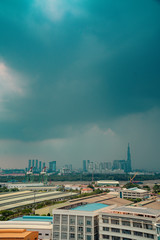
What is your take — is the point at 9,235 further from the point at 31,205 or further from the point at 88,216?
the point at 31,205

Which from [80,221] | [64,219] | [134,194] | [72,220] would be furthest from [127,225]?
[134,194]

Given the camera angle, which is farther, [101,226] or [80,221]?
[80,221]

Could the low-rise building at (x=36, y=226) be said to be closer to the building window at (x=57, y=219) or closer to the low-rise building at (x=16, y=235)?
the building window at (x=57, y=219)

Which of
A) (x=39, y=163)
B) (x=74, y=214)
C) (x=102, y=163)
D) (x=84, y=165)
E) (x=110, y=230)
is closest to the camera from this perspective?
(x=110, y=230)

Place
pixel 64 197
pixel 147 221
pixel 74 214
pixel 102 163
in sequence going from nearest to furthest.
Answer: pixel 147 221, pixel 74 214, pixel 64 197, pixel 102 163

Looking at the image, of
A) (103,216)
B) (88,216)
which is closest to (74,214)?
(88,216)

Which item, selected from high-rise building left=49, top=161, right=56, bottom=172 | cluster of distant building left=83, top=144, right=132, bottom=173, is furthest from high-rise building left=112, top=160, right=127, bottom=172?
high-rise building left=49, top=161, right=56, bottom=172

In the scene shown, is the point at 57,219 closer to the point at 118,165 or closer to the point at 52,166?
the point at 118,165
